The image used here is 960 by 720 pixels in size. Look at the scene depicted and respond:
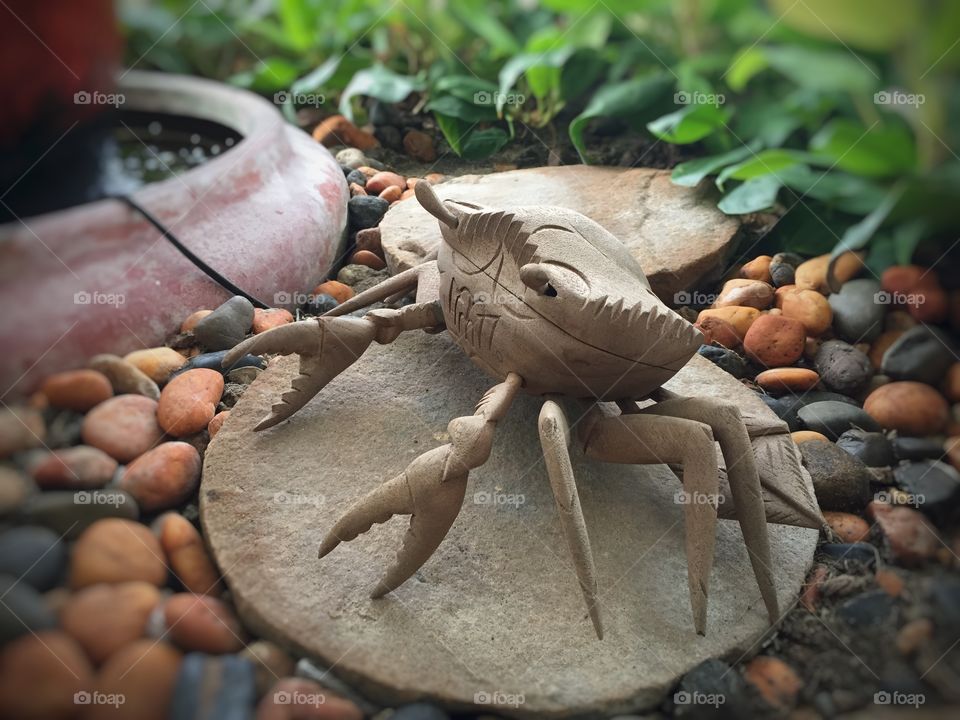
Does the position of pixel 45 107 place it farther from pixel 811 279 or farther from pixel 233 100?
pixel 811 279

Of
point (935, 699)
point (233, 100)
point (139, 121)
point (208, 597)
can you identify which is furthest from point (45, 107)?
point (935, 699)

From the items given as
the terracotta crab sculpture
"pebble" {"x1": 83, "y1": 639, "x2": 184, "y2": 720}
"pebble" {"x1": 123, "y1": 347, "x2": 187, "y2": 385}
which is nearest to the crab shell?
the terracotta crab sculpture

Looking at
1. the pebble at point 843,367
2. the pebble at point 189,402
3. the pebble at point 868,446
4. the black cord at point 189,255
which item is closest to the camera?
the black cord at point 189,255

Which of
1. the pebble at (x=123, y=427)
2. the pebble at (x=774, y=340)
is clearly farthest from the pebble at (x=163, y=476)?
the pebble at (x=774, y=340)

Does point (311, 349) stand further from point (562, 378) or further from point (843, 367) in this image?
point (843, 367)

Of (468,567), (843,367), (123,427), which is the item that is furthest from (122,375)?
(843,367)

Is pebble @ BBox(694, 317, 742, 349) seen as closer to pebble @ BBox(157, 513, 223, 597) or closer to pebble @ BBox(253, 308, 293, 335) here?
pebble @ BBox(253, 308, 293, 335)

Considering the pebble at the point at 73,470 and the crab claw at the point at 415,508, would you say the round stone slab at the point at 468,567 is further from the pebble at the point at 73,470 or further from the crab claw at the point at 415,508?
the pebble at the point at 73,470
